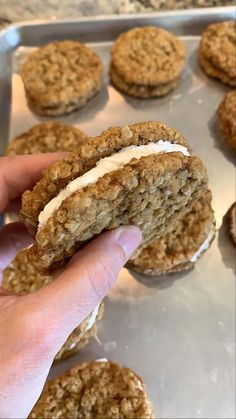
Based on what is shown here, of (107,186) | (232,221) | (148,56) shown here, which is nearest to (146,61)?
(148,56)

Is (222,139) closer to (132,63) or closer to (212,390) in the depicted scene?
(132,63)

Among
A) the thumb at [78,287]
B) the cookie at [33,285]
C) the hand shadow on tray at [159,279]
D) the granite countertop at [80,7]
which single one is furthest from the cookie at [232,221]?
the granite countertop at [80,7]

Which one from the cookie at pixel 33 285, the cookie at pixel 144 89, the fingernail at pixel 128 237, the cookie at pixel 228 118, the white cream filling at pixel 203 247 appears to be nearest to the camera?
the fingernail at pixel 128 237

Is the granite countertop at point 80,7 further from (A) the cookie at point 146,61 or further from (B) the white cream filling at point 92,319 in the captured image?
(B) the white cream filling at point 92,319

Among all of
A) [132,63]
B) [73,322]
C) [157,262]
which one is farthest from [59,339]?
[132,63]

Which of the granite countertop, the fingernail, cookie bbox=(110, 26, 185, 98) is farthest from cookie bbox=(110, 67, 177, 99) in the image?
the fingernail

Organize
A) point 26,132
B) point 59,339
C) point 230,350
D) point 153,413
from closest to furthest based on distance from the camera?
point 59,339, point 153,413, point 230,350, point 26,132

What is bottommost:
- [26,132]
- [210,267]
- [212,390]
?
[212,390]
